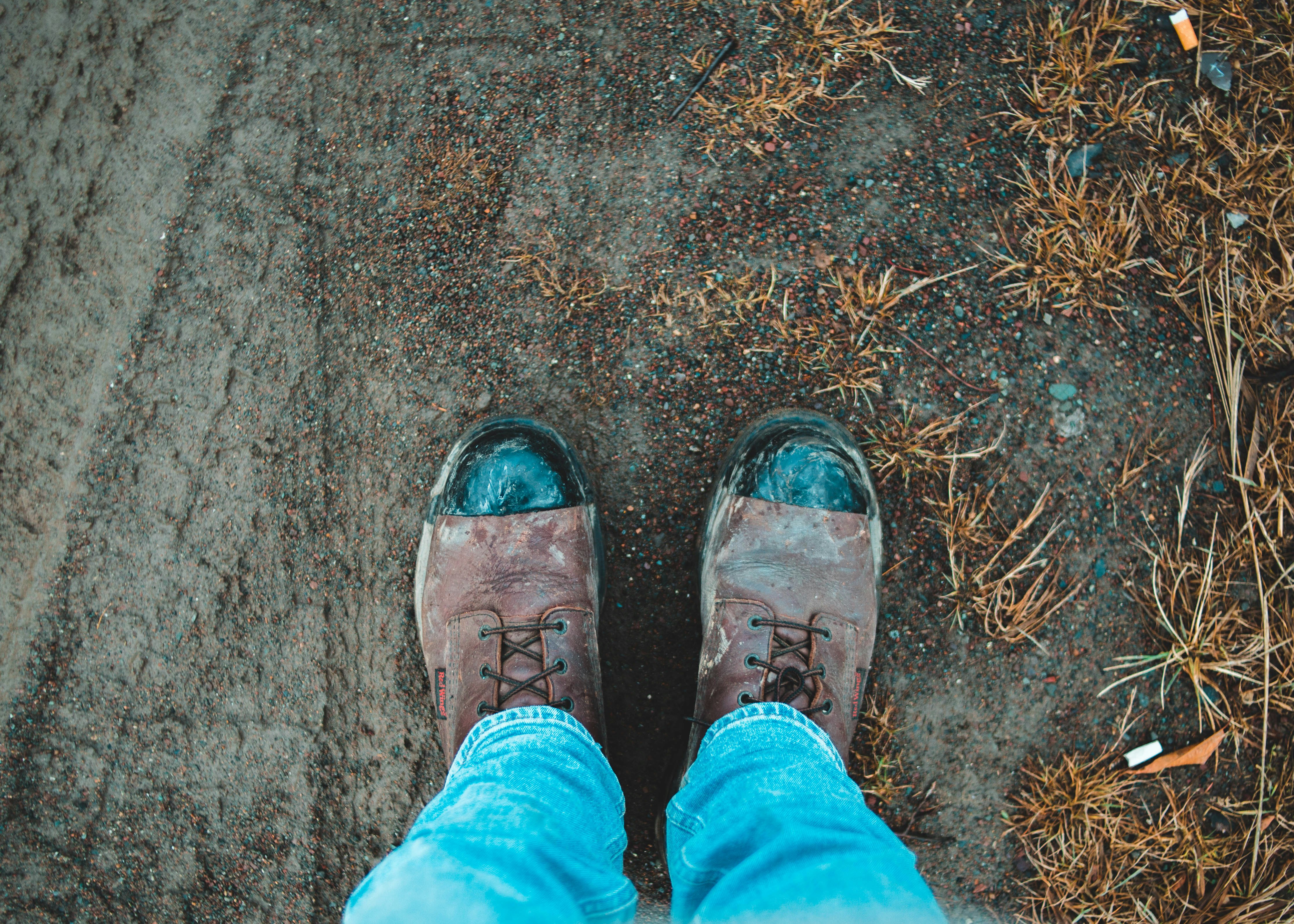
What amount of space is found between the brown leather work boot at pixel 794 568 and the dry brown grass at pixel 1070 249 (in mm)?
689

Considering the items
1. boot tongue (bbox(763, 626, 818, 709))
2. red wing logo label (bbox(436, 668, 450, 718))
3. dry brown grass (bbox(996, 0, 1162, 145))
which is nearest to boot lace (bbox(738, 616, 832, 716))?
boot tongue (bbox(763, 626, 818, 709))

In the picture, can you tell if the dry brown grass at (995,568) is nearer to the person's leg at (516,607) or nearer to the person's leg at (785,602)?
the person's leg at (785,602)

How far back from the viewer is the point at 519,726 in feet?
5.16

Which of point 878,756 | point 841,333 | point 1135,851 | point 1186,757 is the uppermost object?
point 841,333

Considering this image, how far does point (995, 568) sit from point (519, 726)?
1340 mm

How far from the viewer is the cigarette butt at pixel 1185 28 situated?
74.0 inches

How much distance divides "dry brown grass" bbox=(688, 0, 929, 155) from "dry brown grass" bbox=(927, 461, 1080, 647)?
43.7 inches

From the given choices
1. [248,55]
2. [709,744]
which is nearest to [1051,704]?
[709,744]

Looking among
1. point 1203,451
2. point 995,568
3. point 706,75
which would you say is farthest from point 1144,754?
point 706,75

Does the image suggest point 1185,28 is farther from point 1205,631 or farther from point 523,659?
point 523,659

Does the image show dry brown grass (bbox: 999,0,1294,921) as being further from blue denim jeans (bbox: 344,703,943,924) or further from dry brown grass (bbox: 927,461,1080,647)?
blue denim jeans (bbox: 344,703,943,924)

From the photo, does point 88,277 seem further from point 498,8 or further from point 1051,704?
point 1051,704

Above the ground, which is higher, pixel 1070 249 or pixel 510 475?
pixel 1070 249

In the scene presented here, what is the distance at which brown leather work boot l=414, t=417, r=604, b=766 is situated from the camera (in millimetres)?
1781
